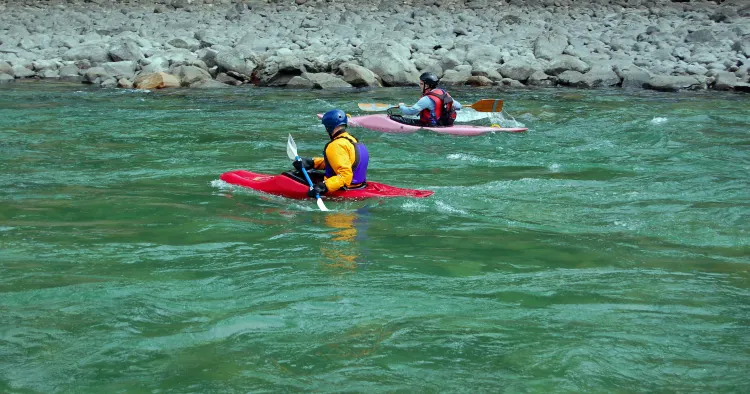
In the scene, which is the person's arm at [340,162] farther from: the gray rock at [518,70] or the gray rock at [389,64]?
the gray rock at [518,70]

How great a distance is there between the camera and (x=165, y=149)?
10.7 m

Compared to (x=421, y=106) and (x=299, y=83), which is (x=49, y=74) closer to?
(x=299, y=83)

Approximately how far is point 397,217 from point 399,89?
10039 millimetres

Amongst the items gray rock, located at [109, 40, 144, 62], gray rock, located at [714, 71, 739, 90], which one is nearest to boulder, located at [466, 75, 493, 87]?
gray rock, located at [714, 71, 739, 90]

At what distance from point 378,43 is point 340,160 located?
37.6ft

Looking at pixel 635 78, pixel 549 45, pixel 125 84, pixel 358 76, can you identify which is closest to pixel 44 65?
pixel 125 84

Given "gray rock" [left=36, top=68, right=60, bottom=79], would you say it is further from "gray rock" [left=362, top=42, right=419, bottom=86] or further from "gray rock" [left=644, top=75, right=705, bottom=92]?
"gray rock" [left=644, top=75, right=705, bottom=92]

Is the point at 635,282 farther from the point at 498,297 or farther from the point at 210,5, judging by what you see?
the point at 210,5

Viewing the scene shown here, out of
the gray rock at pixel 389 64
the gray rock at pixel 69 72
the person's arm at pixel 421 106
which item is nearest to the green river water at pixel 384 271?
the person's arm at pixel 421 106

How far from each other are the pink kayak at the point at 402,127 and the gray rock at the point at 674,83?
591cm

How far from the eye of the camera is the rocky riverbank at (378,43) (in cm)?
1753

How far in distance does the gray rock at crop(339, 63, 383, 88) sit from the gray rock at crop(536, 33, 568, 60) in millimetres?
3915

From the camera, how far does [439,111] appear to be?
11.9m

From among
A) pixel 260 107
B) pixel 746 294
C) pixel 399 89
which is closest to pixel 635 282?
pixel 746 294
